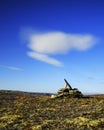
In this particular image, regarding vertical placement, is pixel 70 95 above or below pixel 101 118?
above

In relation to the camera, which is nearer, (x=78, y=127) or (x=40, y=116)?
(x=78, y=127)

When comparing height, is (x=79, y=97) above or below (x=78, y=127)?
above

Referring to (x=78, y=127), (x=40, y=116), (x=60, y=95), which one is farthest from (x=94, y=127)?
(x=60, y=95)

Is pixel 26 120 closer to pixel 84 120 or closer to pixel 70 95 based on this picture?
pixel 84 120

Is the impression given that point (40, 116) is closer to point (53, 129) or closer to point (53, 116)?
point (53, 116)

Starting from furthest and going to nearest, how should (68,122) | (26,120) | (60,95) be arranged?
(60,95), (26,120), (68,122)

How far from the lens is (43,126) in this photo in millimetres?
24844

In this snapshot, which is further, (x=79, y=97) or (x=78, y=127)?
(x=79, y=97)

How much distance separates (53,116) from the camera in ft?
99.7

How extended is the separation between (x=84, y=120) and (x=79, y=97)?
2629 centimetres

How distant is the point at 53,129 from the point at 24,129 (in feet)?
9.19

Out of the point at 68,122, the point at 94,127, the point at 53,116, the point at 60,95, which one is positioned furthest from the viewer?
the point at 60,95

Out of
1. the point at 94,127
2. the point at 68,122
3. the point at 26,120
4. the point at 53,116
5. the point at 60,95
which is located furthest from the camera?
the point at 60,95

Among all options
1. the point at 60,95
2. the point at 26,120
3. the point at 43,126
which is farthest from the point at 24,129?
the point at 60,95
